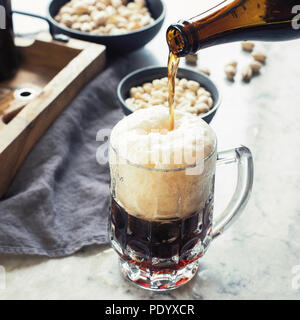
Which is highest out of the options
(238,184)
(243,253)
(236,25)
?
(236,25)

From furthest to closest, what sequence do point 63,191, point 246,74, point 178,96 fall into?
point 246,74, point 178,96, point 63,191

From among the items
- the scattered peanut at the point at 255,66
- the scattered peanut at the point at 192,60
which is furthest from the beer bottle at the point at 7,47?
the scattered peanut at the point at 255,66

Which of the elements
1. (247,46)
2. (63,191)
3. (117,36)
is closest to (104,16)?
(117,36)

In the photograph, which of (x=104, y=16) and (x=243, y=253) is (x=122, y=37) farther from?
(x=243, y=253)

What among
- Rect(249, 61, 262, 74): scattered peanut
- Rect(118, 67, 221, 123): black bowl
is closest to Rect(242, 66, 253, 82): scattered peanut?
Rect(249, 61, 262, 74): scattered peanut

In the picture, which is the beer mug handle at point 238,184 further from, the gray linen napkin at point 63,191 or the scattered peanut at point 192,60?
the scattered peanut at point 192,60

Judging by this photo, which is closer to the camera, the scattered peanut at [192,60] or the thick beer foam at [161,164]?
the thick beer foam at [161,164]

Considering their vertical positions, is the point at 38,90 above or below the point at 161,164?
below

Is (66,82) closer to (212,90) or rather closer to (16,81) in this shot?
(16,81)
